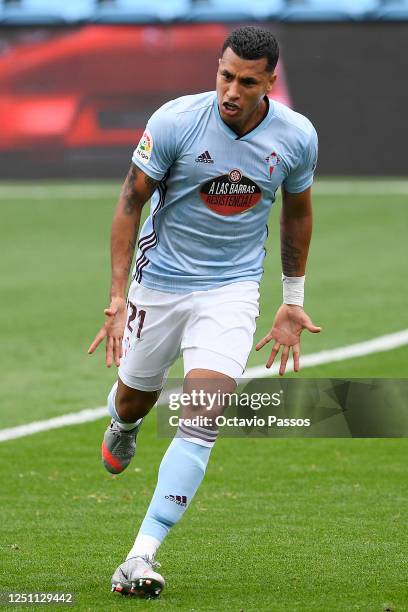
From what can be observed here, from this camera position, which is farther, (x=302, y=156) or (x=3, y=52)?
(x=3, y=52)

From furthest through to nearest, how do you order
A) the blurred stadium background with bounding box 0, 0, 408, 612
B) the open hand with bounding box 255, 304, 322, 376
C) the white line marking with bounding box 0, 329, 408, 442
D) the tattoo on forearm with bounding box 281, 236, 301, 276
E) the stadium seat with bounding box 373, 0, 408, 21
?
the stadium seat with bounding box 373, 0, 408, 21 → the white line marking with bounding box 0, 329, 408, 442 → the tattoo on forearm with bounding box 281, 236, 301, 276 → the open hand with bounding box 255, 304, 322, 376 → the blurred stadium background with bounding box 0, 0, 408, 612

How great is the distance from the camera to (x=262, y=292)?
539 inches

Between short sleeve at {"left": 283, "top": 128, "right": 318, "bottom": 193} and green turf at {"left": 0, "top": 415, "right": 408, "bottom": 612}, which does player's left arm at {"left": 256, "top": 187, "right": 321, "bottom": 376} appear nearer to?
short sleeve at {"left": 283, "top": 128, "right": 318, "bottom": 193}

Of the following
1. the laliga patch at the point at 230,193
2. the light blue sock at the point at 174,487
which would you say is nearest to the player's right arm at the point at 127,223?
the laliga patch at the point at 230,193

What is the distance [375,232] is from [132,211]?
1251 cm

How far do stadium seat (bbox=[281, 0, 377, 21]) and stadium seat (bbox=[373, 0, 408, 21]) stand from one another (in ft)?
0.63

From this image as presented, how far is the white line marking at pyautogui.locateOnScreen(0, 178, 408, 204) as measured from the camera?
21797mm

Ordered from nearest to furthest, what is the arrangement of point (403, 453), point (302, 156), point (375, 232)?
point (302, 156) → point (403, 453) → point (375, 232)

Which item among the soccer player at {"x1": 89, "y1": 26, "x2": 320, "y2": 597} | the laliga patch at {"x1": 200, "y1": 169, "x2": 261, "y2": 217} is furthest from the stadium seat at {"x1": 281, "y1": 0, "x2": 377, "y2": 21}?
the laliga patch at {"x1": 200, "y1": 169, "x2": 261, "y2": 217}

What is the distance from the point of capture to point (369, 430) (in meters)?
6.26

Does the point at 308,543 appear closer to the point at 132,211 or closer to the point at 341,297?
the point at 132,211

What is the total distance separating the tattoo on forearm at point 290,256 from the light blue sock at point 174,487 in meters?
1.15

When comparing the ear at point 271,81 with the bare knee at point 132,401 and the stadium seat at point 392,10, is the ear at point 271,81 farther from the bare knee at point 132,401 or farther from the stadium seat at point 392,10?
the stadium seat at point 392,10

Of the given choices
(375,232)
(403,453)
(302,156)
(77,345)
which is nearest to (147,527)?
(302,156)
